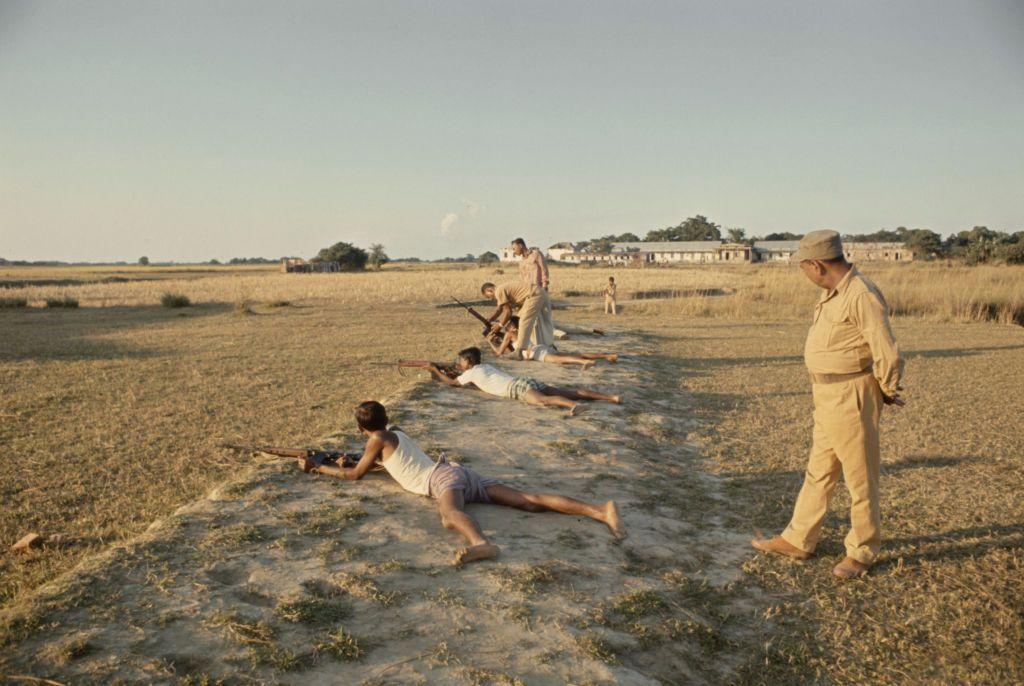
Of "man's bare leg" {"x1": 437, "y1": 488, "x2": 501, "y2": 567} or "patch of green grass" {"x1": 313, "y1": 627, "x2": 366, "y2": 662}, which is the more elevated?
"man's bare leg" {"x1": 437, "y1": 488, "x2": 501, "y2": 567}

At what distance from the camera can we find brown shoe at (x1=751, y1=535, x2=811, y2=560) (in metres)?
4.59

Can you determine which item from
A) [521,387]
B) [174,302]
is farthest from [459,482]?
[174,302]

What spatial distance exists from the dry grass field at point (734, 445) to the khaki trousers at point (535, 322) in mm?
2241

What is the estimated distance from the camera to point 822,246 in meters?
4.27

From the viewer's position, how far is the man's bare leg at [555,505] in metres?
4.82

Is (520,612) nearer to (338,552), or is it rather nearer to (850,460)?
(338,552)

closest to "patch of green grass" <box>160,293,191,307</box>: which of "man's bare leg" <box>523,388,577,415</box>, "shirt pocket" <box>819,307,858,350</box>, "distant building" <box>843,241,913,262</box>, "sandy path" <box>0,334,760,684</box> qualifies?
"man's bare leg" <box>523,388,577,415</box>

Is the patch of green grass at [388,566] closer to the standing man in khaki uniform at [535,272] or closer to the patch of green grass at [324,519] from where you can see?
the patch of green grass at [324,519]

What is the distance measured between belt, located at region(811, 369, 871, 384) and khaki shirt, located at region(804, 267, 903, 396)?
26 mm

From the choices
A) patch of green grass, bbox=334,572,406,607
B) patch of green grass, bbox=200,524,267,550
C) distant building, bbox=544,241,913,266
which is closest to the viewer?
patch of green grass, bbox=334,572,406,607

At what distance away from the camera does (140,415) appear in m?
8.76

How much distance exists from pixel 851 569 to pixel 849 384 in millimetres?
1186

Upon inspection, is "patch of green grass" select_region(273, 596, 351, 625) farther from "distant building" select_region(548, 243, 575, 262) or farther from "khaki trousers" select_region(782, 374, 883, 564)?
"distant building" select_region(548, 243, 575, 262)

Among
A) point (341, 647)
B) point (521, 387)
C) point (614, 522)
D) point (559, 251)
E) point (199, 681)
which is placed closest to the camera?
point (199, 681)
